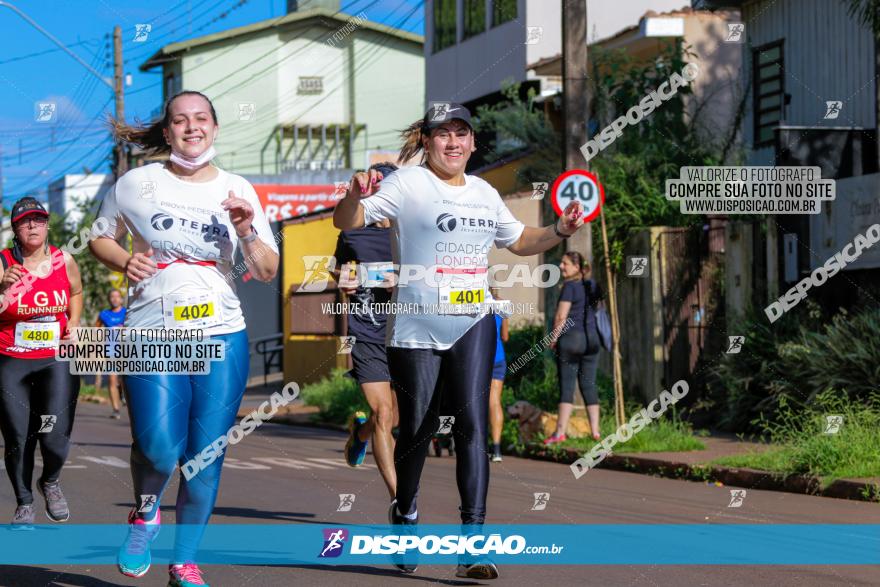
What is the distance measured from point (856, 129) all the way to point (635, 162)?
298 cm

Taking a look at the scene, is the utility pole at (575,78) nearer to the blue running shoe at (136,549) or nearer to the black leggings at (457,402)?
the black leggings at (457,402)

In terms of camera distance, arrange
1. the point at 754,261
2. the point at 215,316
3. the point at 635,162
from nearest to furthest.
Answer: the point at 215,316 → the point at 754,261 → the point at 635,162

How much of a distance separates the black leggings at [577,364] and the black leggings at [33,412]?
6.59 m

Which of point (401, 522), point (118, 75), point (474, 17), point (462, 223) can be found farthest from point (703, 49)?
point (401, 522)

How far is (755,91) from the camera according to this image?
23.0 metres

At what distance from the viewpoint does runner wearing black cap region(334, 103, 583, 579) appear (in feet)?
20.9

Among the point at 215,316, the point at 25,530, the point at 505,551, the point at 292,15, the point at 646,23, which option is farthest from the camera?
the point at 292,15

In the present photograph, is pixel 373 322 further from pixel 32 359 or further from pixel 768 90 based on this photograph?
pixel 768 90

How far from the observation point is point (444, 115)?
21.3 feet

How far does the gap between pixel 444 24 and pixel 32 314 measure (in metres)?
27.6

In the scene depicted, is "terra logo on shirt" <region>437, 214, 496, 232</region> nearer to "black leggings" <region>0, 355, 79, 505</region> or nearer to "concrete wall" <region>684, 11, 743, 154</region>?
"black leggings" <region>0, 355, 79, 505</region>

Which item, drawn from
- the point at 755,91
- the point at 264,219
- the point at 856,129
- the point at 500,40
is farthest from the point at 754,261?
the point at 500,40

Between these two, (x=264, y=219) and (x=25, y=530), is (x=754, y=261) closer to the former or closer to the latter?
(x=25, y=530)

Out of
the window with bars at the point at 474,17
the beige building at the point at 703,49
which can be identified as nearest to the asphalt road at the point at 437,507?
the beige building at the point at 703,49
